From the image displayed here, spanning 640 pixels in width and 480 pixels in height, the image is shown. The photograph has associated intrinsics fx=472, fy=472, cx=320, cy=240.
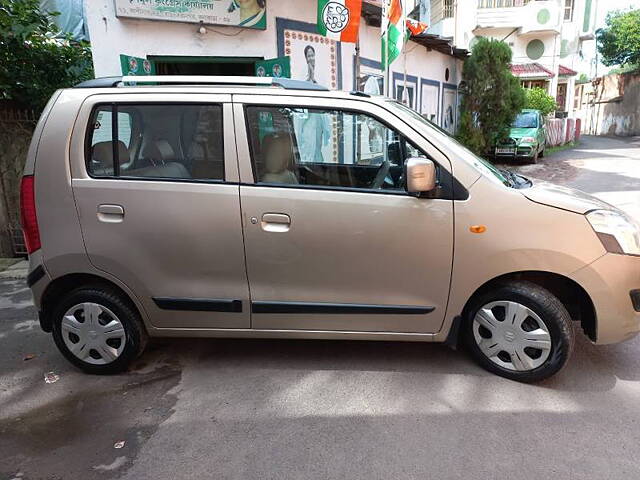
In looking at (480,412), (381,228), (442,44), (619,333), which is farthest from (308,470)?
(442,44)

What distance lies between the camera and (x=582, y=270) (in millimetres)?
2883

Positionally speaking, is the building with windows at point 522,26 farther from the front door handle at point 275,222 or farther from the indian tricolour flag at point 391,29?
the front door handle at point 275,222

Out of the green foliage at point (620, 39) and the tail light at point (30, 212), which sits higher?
the green foliage at point (620, 39)

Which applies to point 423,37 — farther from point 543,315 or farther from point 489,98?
point 543,315

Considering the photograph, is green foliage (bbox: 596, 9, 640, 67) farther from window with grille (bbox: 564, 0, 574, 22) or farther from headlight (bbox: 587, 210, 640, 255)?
headlight (bbox: 587, 210, 640, 255)

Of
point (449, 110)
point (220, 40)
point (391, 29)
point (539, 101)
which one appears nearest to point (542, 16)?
point (539, 101)

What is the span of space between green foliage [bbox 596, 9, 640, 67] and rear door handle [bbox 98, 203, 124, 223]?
33626 mm

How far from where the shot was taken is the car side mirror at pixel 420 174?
9.20ft

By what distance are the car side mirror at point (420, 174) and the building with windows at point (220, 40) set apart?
12.1ft

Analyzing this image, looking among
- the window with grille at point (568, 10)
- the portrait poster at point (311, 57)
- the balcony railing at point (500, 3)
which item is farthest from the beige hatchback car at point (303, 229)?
the window with grille at point (568, 10)

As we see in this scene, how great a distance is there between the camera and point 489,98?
47.8ft

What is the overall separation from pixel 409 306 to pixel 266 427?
1.18m

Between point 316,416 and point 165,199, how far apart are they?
1684mm

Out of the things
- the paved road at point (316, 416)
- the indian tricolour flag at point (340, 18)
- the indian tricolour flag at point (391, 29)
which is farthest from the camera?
the indian tricolour flag at point (391, 29)
